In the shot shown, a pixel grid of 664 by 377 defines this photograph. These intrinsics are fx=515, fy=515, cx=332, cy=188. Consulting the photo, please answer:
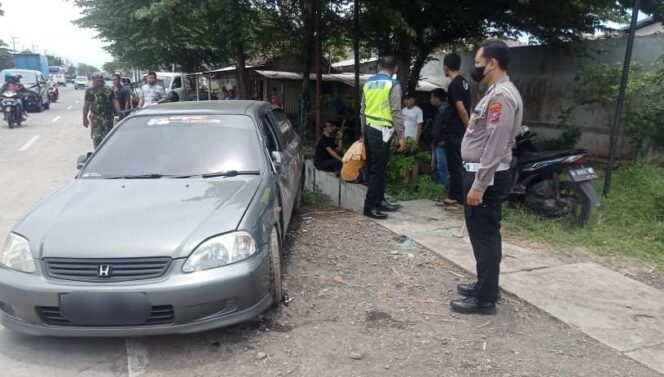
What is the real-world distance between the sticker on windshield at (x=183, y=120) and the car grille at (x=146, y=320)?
6.51 ft

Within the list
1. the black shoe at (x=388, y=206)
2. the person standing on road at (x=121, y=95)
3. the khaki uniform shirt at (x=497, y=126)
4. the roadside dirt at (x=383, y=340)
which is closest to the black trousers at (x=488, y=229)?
the khaki uniform shirt at (x=497, y=126)

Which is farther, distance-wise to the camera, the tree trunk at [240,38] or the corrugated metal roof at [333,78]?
the corrugated metal roof at [333,78]

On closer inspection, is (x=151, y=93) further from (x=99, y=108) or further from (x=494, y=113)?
(x=494, y=113)

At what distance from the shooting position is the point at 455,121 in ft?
19.6

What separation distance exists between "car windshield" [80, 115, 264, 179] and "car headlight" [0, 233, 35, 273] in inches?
39.6

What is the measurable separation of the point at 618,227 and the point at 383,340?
3.50 m

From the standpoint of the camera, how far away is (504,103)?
10.4 ft

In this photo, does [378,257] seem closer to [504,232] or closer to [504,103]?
[504,232]

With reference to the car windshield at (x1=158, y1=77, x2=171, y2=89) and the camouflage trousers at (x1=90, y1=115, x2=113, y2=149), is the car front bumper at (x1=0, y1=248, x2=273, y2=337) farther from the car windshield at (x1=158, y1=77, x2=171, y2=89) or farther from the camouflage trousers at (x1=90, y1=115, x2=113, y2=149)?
the car windshield at (x1=158, y1=77, x2=171, y2=89)

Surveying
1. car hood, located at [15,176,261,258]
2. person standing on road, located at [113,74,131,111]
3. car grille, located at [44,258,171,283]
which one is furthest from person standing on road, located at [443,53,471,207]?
person standing on road, located at [113,74,131,111]

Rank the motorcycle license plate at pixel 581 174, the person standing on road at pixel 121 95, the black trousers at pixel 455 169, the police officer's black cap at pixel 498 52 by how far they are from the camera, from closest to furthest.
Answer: the police officer's black cap at pixel 498 52
the motorcycle license plate at pixel 581 174
the black trousers at pixel 455 169
the person standing on road at pixel 121 95

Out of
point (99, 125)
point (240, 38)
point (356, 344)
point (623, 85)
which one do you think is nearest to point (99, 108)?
point (99, 125)

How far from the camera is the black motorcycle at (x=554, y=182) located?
5355mm

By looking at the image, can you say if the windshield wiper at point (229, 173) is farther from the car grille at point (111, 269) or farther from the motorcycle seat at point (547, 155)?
the motorcycle seat at point (547, 155)
